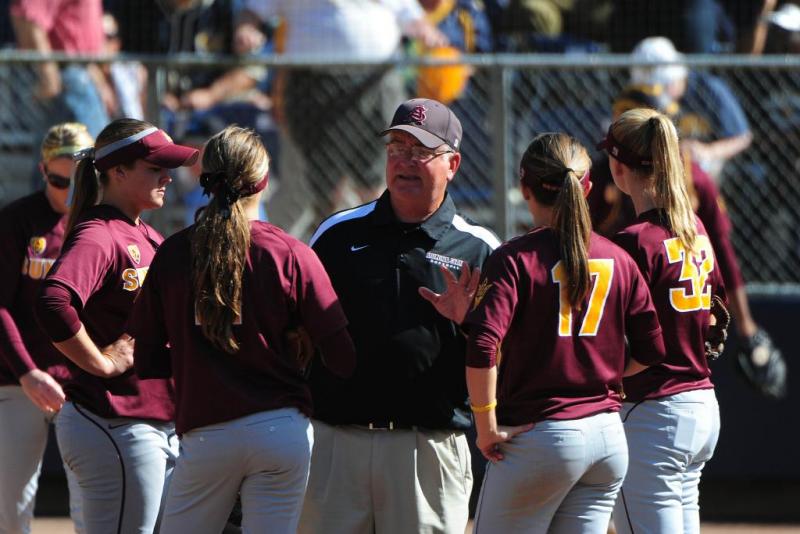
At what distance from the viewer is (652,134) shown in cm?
389

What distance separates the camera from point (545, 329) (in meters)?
3.42

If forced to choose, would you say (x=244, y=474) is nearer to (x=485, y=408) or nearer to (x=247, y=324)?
(x=247, y=324)

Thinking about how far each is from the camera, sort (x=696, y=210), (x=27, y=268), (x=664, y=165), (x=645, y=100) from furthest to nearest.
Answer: (x=645, y=100)
(x=696, y=210)
(x=27, y=268)
(x=664, y=165)

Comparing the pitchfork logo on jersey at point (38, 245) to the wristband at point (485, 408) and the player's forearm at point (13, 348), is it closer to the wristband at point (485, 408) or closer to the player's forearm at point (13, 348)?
the player's forearm at point (13, 348)

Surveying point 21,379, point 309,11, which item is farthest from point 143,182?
point 309,11

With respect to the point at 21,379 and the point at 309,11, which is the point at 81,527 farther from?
the point at 309,11

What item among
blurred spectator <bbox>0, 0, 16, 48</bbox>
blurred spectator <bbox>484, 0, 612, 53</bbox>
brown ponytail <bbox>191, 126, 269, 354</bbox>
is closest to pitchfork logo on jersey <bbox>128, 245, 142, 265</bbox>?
brown ponytail <bbox>191, 126, 269, 354</bbox>

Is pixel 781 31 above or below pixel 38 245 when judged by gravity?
above

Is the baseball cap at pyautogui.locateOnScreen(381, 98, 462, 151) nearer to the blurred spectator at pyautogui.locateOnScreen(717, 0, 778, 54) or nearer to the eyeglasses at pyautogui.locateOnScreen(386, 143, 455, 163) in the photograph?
the eyeglasses at pyautogui.locateOnScreen(386, 143, 455, 163)

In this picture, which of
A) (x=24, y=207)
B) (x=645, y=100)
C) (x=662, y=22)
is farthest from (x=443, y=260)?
(x=662, y=22)

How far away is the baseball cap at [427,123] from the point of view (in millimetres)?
3699

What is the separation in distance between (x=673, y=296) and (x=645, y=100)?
2.56m

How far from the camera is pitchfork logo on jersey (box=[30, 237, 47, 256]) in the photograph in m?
4.60

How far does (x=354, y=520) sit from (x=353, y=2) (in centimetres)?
423
